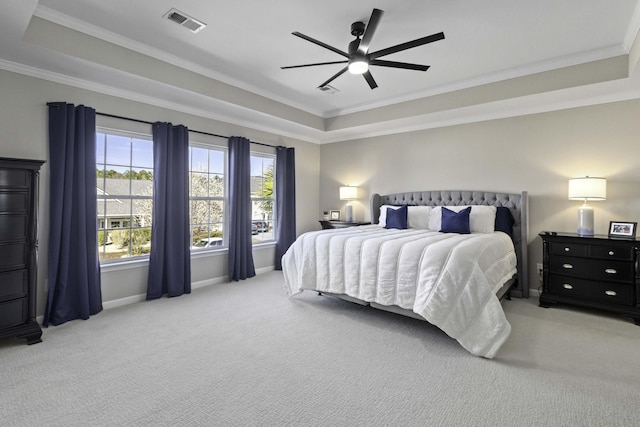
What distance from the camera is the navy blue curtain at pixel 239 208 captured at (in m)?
4.87

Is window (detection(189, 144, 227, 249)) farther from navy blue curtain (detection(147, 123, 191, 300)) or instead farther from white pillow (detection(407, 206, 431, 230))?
white pillow (detection(407, 206, 431, 230))

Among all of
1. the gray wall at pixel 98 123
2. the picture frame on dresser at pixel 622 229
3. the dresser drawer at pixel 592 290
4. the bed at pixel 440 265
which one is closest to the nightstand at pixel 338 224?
the bed at pixel 440 265

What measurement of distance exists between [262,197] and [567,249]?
4389 millimetres

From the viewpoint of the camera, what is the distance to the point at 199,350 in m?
2.63

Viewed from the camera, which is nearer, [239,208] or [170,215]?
[170,215]

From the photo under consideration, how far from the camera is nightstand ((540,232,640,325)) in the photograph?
327cm

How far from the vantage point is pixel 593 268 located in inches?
137

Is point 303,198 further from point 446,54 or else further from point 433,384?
point 433,384

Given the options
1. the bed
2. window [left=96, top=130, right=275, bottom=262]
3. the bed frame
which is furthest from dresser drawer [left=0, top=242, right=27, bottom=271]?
the bed frame

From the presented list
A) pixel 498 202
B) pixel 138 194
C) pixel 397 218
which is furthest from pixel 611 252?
pixel 138 194

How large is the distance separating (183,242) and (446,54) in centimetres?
392

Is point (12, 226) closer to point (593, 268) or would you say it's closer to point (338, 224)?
point (338, 224)

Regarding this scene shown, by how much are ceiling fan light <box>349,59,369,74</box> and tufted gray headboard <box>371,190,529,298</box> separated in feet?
9.04

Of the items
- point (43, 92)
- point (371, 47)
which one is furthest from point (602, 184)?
point (43, 92)
